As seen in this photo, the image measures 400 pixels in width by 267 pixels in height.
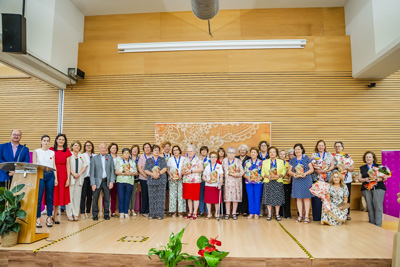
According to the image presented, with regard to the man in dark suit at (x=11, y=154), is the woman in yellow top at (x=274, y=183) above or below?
below

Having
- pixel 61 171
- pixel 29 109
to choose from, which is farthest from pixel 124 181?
pixel 29 109

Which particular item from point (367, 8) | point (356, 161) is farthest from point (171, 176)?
point (367, 8)

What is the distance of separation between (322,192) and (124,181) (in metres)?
3.63

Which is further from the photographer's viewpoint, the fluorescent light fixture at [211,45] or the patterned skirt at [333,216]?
the fluorescent light fixture at [211,45]

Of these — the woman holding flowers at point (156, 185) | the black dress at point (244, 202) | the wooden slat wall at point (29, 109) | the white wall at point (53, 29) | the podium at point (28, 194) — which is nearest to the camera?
the podium at point (28, 194)

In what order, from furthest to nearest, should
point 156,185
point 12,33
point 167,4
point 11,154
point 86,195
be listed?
point 167,4
point 86,195
point 156,185
point 12,33
point 11,154

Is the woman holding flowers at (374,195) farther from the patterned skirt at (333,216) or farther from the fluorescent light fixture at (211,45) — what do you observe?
the fluorescent light fixture at (211,45)

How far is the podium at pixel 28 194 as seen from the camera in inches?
134

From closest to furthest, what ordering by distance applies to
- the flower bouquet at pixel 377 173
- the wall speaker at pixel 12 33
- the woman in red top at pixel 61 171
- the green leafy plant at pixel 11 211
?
1. the green leafy plant at pixel 11 211
2. the wall speaker at pixel 12 33
3. the woman in red top at pixel 61 171
4. the flower bouquet at pixel 377 173

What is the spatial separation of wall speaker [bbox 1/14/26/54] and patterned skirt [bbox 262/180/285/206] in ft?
16.2

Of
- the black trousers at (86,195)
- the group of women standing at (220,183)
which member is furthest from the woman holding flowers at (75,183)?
the black trousers at (86,195)

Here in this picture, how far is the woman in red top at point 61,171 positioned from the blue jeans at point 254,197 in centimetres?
331

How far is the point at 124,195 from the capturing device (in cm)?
526

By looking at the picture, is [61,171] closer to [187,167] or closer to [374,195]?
[187,167]
